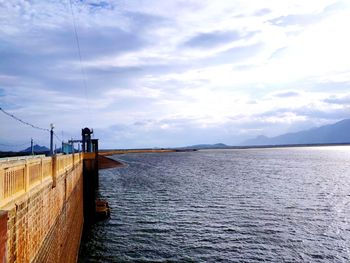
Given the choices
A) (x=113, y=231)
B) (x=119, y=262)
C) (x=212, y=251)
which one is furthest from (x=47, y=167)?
(x=113, y=231)

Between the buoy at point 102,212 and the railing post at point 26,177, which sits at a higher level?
the railing post at point 26,177

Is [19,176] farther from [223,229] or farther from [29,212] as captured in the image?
[223,229]

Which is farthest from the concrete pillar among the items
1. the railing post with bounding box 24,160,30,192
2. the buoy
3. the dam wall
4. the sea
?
the buoy

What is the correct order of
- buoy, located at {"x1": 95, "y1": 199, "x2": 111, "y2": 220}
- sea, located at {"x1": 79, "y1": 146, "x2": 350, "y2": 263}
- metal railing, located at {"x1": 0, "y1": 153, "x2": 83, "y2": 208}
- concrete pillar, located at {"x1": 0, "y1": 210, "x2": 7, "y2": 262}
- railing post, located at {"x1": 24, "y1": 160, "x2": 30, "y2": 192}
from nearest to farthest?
concrete pillar, located at {"x1": 0, "y1": 210, "x2": 7, "y2": 262} < metal railing, located at {"x1": 0, "y1": 153, "x2": 83, "y2": 208} < railing post, located at {"x1": 24, "y1": 160, "x2": 30, "y2": 192} < sea, located at {"x1": 79, "y1": 146, "x2": 350, "y2": 263} < buoy, located at {"x1": 95, "y1": 199, "x2": 111, "y2": 220}

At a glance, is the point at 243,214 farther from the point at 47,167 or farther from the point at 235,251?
the point at 47,167

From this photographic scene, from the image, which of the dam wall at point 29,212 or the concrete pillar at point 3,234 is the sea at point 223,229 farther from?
the concrete pillar at point 3,234

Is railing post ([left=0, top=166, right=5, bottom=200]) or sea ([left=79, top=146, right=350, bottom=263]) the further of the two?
sea ([left=79, top=146, right=350, bottom=263])

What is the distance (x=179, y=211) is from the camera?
3328 centimetres

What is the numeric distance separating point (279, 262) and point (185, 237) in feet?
22.7

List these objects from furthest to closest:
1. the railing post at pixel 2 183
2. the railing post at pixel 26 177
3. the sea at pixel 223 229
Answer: the sea at pixel 223 229, the railing post at pixel 26 177, the railing post at pixel 2 183

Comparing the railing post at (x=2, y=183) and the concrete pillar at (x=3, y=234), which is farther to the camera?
the railing post at (x=2, y=183)

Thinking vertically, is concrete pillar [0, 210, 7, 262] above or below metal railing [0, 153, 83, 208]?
below

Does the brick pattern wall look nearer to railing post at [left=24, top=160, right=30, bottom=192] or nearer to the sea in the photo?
railing post at [left=24, top=160, right=30, bottom=192]

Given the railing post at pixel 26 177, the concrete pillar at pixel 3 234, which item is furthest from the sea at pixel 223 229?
the concrete pillar at pixel 3 234
